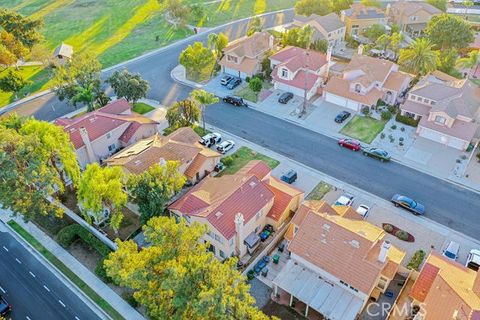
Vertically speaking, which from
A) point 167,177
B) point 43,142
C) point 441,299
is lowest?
point 441,299

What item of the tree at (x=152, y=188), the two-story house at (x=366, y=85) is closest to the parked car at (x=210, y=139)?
the tree at (x=152, y=188)

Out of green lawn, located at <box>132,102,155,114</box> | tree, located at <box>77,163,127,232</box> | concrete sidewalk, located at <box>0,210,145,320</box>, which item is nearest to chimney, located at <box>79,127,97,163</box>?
tree, located at <box>77,163,127,232</box>

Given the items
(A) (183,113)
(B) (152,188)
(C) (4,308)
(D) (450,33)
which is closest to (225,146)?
(A) (183,113)

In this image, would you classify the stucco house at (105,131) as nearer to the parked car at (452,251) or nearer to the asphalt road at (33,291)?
the asphalt road at (33,291)

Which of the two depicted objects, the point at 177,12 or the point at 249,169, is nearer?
the point at 249,169

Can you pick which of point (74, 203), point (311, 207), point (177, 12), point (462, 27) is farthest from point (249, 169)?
point (177, 12)

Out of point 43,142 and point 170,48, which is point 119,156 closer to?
point 43,142

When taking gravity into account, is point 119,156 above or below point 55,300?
above

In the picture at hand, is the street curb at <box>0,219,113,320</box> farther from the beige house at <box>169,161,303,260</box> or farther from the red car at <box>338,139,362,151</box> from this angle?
the red car at <box>338,139,362,151</box>
